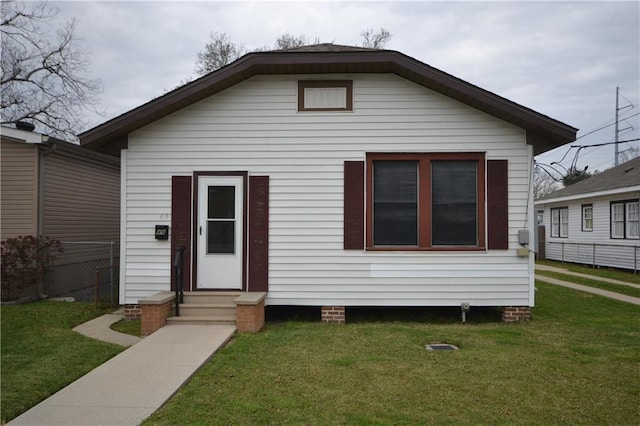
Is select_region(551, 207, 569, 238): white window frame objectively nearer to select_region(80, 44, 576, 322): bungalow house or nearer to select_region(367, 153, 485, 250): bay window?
select_region(80, 44, 576, 322): bungalow house

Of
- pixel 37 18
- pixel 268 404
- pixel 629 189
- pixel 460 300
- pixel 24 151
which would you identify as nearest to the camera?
pixel 268 404

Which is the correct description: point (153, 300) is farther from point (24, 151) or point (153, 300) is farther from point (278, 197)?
point (24, 151)

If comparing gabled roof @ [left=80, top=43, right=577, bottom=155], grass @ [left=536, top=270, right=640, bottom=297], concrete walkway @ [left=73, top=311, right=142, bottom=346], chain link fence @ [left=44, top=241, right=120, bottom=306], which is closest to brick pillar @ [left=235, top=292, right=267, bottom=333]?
concrete walkway @ [left=73, top=311, right=142, bottom=346]

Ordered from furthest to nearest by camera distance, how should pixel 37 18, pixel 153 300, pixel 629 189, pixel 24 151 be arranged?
pixel 37 18 < pixel 629 189 < pixel 24 151 < pixel 153 300

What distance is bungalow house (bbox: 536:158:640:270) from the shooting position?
15.1 m

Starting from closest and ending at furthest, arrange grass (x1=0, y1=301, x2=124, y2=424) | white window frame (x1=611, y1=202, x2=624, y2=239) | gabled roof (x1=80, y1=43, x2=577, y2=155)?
grass (x1=0, y1=301, x2=124, y2=424) → gabled roof (x1=80, y1=43, x2=577, y2=155) → white window frame (x1=611, y1=202, x2=624, y2=239)

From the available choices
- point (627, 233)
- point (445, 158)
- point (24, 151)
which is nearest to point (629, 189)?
point (627, 233)

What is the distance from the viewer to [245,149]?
298 inches

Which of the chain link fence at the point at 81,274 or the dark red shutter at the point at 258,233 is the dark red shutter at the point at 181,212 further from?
the chain link fence at the point at 81,274

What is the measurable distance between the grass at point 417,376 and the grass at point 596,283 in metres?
4.04

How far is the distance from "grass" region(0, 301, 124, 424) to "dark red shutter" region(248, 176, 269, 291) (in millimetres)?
2360

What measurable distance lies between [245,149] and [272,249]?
1741 mm

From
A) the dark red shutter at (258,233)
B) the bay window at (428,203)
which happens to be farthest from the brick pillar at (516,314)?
the dark red shutter at (258,233)

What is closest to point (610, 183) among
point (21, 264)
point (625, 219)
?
point (625, 219)
